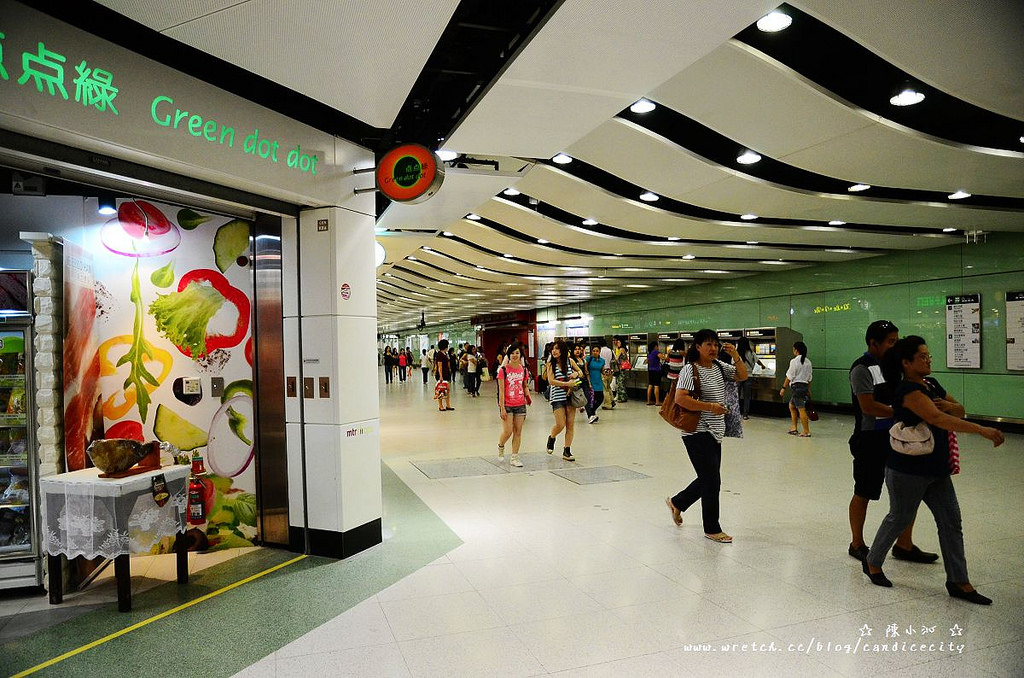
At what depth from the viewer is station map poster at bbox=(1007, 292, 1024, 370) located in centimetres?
1055

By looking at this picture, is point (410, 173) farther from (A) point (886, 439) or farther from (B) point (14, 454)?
(A) point (886, 439)

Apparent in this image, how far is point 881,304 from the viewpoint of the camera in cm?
1316

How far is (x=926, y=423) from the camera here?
12.0ft

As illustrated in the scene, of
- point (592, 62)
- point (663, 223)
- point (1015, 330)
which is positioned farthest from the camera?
point (1015, 330)

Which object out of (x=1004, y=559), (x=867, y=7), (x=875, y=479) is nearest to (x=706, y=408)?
(x=875, y=479)

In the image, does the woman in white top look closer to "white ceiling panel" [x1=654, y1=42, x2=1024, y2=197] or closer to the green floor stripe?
"white ceiling panel" [x1=654, y1=42, x2=1024, y2=197]

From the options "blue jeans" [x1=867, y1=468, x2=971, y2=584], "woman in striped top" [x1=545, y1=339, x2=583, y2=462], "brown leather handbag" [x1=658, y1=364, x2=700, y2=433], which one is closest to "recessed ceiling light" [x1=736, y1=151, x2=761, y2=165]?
"brown leather handbag" [x1=658, y1=364, x2=700, y2=433]

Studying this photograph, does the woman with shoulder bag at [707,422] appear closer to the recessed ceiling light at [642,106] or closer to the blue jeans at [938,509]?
the blue jeans at [938,509]

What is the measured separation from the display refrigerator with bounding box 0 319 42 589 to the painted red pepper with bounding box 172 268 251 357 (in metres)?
1.08

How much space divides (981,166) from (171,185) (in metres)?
7.80

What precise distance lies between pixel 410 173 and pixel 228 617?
129 inches

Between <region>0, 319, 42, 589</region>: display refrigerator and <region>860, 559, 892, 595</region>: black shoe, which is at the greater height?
<region>0, 319, 42, 589</region>: display refrigerator

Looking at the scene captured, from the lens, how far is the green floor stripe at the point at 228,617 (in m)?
3.21

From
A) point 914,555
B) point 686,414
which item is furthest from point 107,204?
point 914,555
